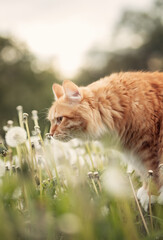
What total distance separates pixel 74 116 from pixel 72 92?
236mm

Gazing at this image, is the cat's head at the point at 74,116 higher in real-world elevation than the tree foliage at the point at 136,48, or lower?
lower

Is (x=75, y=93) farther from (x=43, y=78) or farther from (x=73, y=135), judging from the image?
(x=43, y=78)

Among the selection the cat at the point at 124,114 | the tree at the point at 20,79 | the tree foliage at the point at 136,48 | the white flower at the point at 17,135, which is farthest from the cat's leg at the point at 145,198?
the tree foliage at the point at 136,48

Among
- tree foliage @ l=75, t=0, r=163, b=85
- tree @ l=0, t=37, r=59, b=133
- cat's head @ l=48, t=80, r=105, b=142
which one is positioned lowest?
cat's head @ l=48, t=80, r=105, b=142

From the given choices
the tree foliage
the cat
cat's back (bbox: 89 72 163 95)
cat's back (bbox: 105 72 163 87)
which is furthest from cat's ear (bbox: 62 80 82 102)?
the tree foliage

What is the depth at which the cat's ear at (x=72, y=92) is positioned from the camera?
120 inches

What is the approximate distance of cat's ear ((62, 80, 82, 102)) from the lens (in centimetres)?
305

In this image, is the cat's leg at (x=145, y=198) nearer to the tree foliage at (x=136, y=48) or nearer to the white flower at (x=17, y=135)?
the white flower at (x=17, y=135)

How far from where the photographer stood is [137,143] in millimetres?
2893

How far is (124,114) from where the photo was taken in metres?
2.96

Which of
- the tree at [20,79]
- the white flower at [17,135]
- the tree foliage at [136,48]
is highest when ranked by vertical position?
the tree foliage at [136,48]

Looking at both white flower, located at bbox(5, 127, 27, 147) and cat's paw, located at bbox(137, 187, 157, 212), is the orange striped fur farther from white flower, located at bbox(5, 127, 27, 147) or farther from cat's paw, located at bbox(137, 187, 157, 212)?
white flower, located at bbox(5, 127, 27, 147)

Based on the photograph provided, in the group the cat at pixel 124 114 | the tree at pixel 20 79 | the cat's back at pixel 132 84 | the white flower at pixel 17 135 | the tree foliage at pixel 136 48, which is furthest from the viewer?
the tree foliage at pixel 136 48

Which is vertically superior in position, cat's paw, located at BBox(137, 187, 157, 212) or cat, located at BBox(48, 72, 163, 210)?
cat, located at BBox(48, 72, 163, 210)
